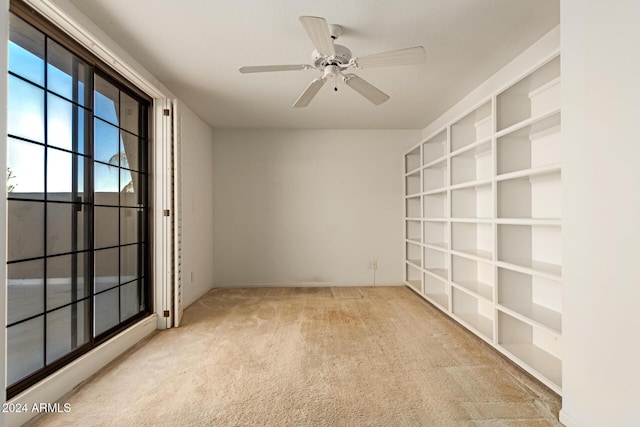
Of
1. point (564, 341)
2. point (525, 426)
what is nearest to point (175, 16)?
point (564, 341)

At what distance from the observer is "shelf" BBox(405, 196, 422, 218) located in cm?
457

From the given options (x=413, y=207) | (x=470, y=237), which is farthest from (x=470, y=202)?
(x=413, y=207)

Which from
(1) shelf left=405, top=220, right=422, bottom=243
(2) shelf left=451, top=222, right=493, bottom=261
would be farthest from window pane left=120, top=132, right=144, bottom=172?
(1) shelf left=405, top=220, right=422, bottom=243

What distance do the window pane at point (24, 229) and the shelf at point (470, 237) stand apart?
3.29 meters

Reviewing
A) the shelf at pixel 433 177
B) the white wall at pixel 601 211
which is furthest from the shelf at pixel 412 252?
the white wall at pixel 601 211

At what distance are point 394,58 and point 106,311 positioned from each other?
2816 mm

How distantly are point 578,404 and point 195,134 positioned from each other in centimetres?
433

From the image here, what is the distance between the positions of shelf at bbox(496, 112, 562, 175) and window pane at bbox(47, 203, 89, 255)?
302cm

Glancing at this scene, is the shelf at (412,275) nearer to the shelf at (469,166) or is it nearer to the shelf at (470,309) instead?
the shelf at (470,309)

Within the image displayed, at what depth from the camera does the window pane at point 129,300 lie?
2688 millimetres

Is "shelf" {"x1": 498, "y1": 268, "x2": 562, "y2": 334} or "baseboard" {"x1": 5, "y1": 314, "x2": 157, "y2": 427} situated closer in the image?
"baseboard" {"x1": 5, "y1": 314, "x2": 157, "y2": 427}

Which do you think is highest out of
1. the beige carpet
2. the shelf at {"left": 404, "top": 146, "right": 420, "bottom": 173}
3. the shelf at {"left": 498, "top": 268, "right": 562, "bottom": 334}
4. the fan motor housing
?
the fan motor housing

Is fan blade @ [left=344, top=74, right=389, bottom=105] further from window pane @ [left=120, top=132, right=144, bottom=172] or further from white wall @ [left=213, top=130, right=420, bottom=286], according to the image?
white wall @ [left=213, top=130, right=420, bottom=286]

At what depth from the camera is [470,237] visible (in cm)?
329
